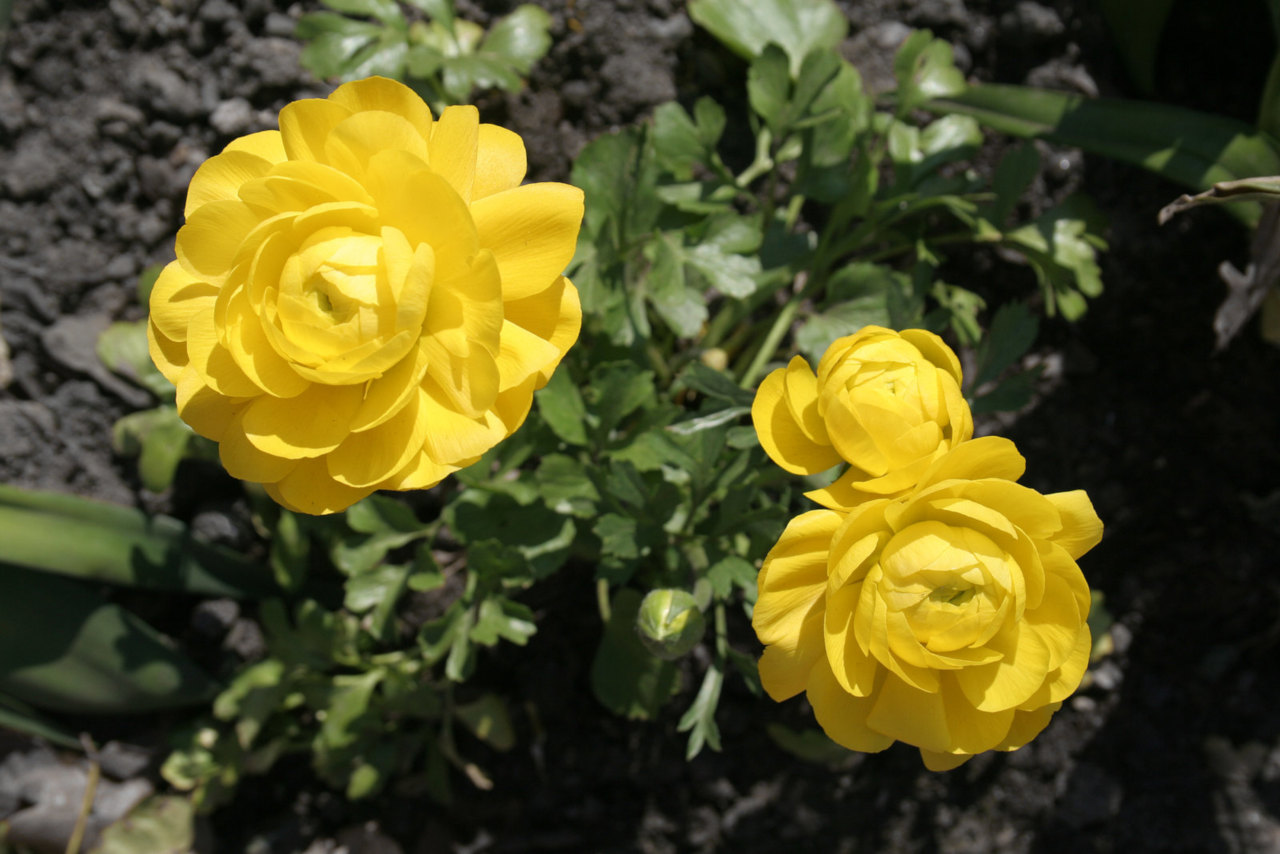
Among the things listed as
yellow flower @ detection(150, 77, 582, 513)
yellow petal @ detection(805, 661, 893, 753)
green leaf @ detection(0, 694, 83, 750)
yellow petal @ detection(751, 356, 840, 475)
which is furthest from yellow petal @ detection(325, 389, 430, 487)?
green leaf @ detection(0, 694, 83, 750)

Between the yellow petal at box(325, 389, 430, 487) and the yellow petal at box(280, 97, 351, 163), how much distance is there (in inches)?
10.2

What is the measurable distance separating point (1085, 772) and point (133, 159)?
2.54 m

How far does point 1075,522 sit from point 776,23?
3.98 feet

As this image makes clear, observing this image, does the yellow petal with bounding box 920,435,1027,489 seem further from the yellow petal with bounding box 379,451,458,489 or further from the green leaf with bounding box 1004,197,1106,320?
the green leaf with bounding box 1004,197,1106,320

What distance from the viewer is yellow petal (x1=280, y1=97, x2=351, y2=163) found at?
0.82 meters

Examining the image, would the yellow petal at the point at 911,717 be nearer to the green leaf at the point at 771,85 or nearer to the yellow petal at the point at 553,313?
the yellow petal at the point at 553,313

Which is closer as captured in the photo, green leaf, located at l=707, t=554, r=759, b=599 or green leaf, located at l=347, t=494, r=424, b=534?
green leaf, located at l=707, t=554, r=759, b=599

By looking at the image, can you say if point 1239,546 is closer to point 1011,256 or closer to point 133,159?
point 1011,256

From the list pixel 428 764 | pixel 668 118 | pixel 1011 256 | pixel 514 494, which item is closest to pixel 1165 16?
pixel 1011 256

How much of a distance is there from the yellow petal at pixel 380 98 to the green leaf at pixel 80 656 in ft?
4.02

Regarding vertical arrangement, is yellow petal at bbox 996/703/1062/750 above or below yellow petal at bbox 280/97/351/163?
below

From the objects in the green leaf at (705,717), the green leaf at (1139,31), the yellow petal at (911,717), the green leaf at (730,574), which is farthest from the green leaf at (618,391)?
the green leaf at (1139,31)

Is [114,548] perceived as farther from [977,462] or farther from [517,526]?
[977,462]

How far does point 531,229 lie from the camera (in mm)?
851
